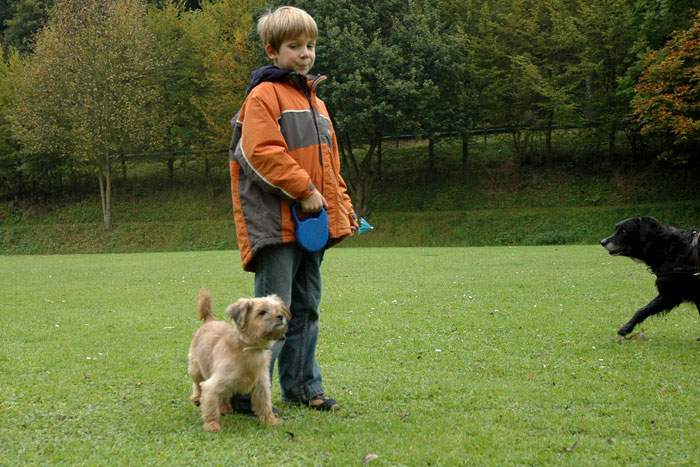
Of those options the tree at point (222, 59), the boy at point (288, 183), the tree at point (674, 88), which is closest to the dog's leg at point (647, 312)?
the boy at point (288, 183)

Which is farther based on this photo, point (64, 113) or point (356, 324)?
point (64, 113)

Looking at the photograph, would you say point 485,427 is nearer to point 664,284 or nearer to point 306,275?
point 306,275

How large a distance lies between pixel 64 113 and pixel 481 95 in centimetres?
2143

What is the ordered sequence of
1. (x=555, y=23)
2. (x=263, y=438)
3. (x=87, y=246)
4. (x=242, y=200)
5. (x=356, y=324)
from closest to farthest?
(x=263, y=438) → (x=242, y=200) → (x=356, y=324) → (x=555, y=23) → (x=87, y=246)

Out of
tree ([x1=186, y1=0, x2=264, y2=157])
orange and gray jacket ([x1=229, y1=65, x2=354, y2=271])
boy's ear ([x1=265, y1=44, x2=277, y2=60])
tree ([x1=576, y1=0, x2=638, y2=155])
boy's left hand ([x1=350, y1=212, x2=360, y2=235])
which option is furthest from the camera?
tree ([x1=186, y1=0, x2=264, y2=157])

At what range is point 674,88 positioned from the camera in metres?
27.1

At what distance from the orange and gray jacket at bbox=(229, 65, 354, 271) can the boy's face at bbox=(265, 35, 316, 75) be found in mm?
57

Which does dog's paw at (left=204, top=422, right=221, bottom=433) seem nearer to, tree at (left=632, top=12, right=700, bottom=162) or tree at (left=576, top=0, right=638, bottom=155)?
tree at (left=632, top=12, right=700, bottom=162)

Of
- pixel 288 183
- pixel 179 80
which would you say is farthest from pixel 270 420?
pixel 179 80

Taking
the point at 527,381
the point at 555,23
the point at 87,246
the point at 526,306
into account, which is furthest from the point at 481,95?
the point at 527,381

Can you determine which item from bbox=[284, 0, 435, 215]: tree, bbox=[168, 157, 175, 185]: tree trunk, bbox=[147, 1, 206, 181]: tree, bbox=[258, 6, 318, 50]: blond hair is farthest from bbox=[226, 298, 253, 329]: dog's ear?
bbox=[168, 157, 175, 185]: tree trunk

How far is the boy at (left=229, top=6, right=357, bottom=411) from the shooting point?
4.68 meters

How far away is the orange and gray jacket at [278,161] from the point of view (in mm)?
4645

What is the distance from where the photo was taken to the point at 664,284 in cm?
788
